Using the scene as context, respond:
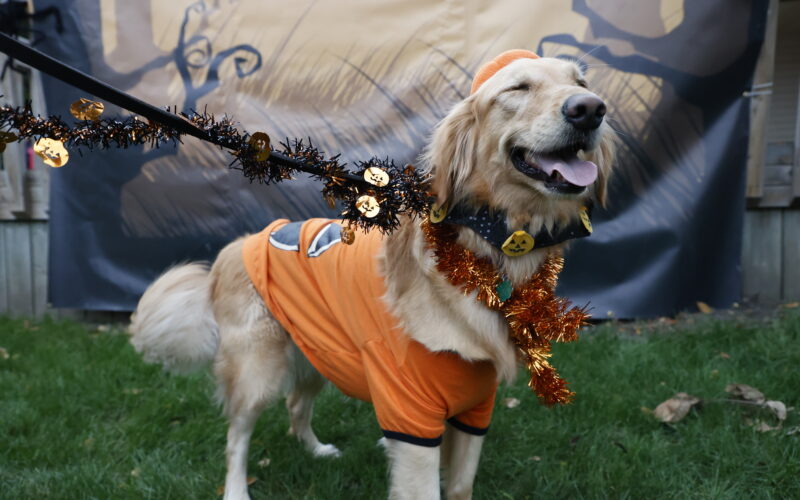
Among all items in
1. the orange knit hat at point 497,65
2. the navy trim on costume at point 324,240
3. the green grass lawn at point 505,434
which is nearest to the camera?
the orange knit hat at point 497,65

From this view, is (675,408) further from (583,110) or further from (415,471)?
(583,110)

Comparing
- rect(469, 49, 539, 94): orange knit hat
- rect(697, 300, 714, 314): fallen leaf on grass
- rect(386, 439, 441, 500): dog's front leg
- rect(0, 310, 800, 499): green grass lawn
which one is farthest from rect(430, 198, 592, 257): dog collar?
rect(697, 300, 714, 314): fallen leaf on grass

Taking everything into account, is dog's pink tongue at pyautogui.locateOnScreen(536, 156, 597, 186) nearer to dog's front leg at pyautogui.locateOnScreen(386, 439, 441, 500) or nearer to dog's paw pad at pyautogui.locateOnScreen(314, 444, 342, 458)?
dog's front leg at pyautogui.locateOnScreen(386, 439, 441, 500)

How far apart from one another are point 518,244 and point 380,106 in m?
2.94

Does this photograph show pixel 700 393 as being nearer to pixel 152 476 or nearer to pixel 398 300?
pixel 398 300

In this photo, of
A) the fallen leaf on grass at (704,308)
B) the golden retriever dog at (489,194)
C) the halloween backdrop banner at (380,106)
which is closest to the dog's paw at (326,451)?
the golden retriever dog at (489,194)

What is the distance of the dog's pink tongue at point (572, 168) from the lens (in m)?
1.66

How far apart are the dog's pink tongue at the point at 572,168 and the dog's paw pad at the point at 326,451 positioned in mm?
1714

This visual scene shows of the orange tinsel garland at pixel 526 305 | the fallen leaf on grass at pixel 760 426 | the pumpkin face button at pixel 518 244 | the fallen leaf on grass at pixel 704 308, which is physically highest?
the pumpkin face button at pixel 518 244

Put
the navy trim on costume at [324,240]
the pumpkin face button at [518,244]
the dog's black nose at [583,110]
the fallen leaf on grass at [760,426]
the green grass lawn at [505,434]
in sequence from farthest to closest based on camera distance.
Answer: the fallen leaf on grass at [760,426], the green grass lawn at [505,434], the navy trim on costume at [324,240], the pumpkin face button at [518,244], the dog's black nose at [583,110]

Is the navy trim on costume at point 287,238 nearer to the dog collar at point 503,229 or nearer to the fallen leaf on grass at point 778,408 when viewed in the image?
the dog collar at point 503,229

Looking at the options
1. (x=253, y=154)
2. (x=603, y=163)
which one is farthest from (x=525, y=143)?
(x=253, y=154)

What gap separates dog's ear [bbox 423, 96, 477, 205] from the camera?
184 cm

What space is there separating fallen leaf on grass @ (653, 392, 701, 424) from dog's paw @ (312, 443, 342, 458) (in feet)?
5.13
